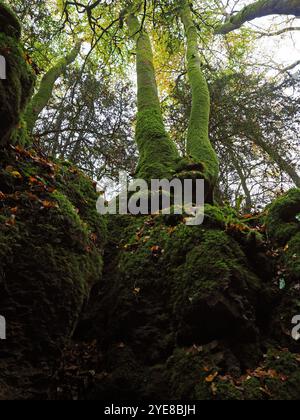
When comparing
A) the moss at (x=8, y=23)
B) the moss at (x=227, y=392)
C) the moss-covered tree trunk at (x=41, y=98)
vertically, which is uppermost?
the moss-covered tree trunk at (x=41, y=98)

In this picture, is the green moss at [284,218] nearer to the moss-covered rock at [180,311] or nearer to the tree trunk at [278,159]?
the moss-covered rock at [180,311]

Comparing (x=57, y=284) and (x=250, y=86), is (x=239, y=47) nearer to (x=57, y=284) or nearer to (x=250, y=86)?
(x=250, y=86)

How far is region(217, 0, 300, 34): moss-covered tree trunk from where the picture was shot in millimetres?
8898

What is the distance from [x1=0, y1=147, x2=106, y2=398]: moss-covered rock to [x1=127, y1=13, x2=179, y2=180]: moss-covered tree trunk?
8.32 ft

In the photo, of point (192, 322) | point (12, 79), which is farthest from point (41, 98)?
point (192, 322)

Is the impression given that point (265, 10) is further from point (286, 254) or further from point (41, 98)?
point (286, 254)

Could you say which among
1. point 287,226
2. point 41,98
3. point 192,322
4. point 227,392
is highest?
point 41,98

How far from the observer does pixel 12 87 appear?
A: 3.49 meters

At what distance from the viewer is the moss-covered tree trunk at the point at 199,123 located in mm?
6514

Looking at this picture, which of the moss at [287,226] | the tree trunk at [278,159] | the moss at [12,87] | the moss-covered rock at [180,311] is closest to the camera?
the moss-covered rock at [180,311]

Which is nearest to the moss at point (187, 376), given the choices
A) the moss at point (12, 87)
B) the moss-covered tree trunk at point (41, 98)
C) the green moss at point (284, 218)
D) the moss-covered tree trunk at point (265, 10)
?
the green moss at point (284, 218)

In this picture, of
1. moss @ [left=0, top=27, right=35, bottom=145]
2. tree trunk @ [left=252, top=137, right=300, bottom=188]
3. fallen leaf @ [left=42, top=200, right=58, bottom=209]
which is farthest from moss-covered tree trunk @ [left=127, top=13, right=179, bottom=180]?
tree trunk @ [left=252, top=137, right=300, bottom=188]

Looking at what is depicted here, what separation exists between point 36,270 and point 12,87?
1874 millimetres

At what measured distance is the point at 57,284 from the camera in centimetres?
294
